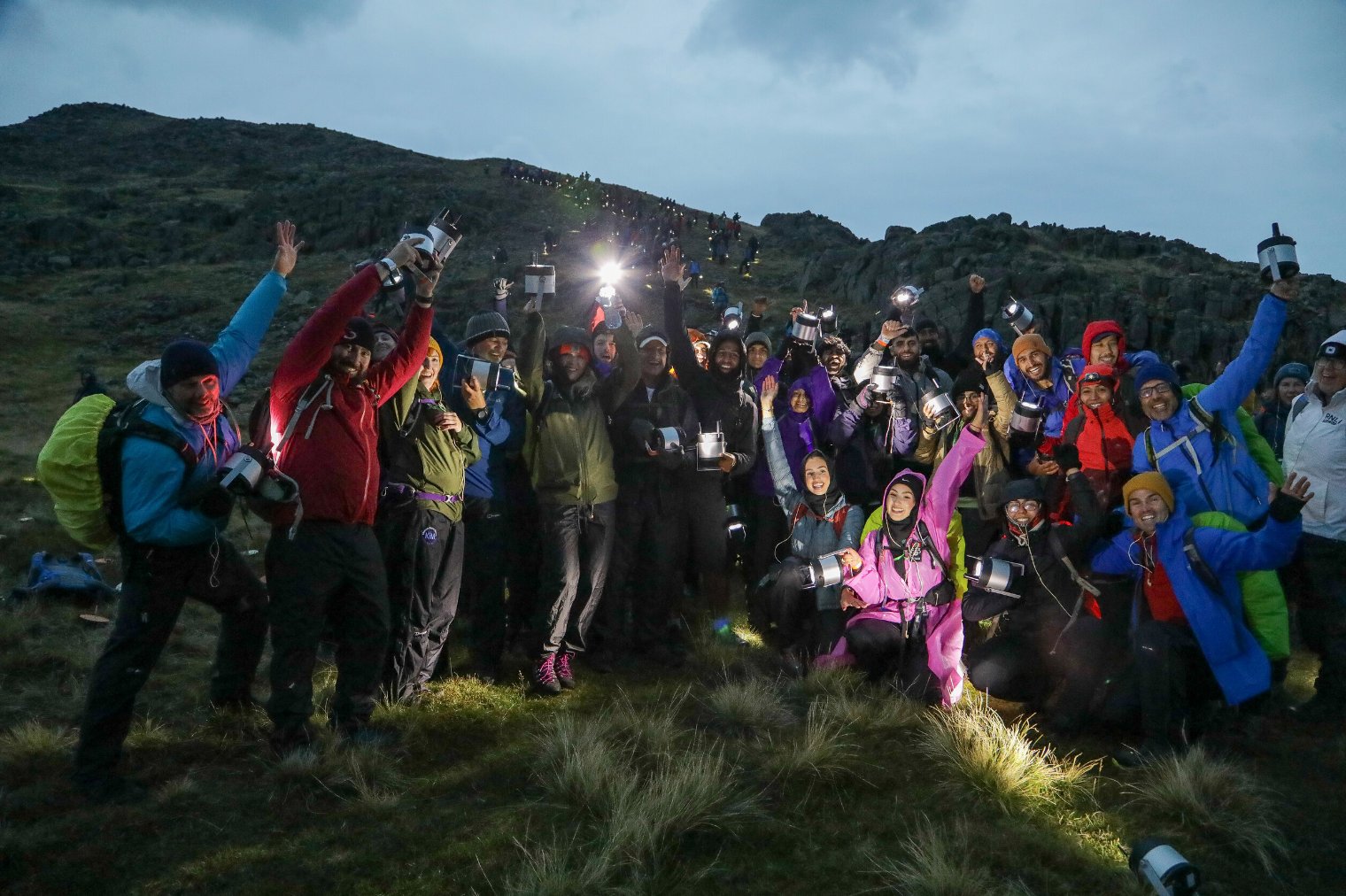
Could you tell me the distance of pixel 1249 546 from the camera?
4586 mm

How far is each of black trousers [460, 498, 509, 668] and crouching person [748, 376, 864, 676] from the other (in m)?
2.10

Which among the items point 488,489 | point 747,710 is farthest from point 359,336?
point 747,710

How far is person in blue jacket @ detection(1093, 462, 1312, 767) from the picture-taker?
4.64m

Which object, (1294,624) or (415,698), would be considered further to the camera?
(1294,624)

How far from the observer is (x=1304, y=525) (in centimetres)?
545

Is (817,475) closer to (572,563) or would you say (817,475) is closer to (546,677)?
(572,563)

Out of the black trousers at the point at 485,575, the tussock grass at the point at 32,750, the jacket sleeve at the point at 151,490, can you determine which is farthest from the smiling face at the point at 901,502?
the tussock grass at the point at 32,750

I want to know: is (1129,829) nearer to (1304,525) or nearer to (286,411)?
(1304,525)

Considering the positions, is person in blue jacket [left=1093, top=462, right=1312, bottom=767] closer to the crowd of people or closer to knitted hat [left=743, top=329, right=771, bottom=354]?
the crowd of people

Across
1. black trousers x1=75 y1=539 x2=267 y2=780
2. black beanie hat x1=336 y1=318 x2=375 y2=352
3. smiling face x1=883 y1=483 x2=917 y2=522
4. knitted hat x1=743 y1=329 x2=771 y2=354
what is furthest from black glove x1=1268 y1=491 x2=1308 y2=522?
black trousers x1=75 y1=539 x2=267 y2=780

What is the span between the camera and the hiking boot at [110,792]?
12.9 feet

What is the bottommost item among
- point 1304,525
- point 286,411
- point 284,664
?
point 284,664

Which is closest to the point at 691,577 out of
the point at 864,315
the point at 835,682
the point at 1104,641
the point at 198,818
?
the point at 835,682

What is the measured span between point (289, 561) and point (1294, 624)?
26.5ft
